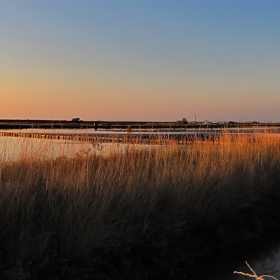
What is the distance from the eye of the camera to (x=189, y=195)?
7246 mm

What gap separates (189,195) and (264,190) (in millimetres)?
3039

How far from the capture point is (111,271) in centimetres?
541

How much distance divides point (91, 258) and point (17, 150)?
4.52 m

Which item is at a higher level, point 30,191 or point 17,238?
point 30,191

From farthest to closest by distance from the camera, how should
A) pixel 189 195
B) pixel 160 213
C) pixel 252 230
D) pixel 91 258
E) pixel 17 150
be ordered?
1. pixel 17 150
2. pixel 252 230
3. pixel 189 195
4. pixel 160 213
5. pixel 91 258

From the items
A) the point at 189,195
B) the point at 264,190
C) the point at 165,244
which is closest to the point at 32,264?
the point at 165,244

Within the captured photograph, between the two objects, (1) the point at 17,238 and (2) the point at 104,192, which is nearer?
(1) the point at 17,238

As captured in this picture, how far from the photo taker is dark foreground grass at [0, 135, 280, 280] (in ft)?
16.4

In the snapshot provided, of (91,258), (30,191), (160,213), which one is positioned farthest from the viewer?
(160,213)

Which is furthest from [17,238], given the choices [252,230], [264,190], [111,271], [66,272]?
[264,190]

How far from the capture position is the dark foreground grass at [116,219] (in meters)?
5.00

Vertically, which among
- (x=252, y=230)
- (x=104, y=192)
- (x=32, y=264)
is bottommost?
(x=252, y=230)

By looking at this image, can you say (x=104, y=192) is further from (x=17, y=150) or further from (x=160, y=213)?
(x=17, y=150)

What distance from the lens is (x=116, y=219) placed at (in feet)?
19.7
